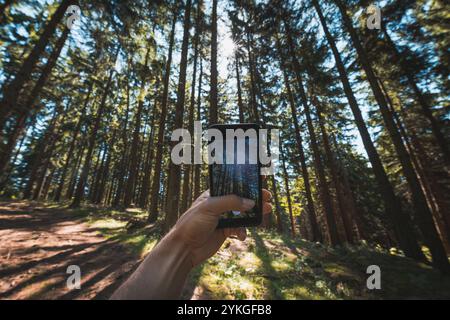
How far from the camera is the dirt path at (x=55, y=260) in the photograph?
15.6 ft

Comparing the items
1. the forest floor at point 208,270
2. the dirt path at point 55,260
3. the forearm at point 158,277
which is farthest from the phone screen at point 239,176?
the dirt path at point 55,260

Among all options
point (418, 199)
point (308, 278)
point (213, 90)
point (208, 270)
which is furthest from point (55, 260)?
point (418, 199)

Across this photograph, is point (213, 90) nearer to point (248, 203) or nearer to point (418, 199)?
point (248, 203)

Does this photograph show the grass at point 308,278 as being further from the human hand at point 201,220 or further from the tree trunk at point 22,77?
the tree trunk at point 22,77

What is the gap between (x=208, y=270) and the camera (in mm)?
6285

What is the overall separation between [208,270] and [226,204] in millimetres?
5239

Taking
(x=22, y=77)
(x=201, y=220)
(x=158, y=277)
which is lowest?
(x=158, y=277)

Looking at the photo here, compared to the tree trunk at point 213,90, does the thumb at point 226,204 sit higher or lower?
lower

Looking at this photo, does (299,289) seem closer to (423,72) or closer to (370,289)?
(370,289)

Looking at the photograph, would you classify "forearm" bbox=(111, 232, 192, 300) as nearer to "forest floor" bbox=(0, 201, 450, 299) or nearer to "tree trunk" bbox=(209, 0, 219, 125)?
"forest floor" bbox=(0, 201, 450, 299)

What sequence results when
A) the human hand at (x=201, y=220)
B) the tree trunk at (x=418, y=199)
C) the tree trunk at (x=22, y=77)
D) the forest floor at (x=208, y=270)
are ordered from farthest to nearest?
the tree trunk at (x=22, y=77)
the tree trunk at (x=418, y=199)
the forest floor at (x=208, y=270)
the human hand at (x=201, y=220)

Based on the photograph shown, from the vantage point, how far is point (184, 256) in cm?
177
